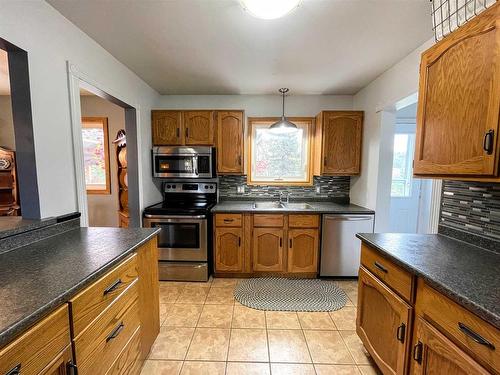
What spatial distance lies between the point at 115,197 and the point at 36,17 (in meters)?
2.55

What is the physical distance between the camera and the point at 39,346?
706 mm

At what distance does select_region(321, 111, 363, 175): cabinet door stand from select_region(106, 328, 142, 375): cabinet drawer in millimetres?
2474

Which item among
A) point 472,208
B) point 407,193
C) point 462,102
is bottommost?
point 407,193

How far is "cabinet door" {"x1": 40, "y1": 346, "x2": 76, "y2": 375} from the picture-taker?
2.44 ft

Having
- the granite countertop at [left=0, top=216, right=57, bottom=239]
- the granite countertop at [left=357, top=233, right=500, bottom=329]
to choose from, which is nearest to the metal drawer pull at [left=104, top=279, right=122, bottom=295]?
the granite countertop at [left=0, top=216, right=57, bottom=239]

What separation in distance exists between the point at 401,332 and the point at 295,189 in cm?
220

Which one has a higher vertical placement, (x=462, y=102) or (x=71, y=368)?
(x=462, y=102)

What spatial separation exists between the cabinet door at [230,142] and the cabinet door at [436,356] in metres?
2.29

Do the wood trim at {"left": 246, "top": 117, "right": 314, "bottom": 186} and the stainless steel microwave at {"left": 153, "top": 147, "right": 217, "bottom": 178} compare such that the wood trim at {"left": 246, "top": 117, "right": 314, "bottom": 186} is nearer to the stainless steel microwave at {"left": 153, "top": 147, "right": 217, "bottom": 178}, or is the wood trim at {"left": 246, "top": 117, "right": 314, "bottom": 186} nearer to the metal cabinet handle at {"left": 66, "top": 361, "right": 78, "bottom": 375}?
the stainless steel microwave at {"left": 153, "top": 147, "right": 217, "bottom": 178}

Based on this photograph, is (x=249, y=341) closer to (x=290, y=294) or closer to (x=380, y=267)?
(x=290, y=294)

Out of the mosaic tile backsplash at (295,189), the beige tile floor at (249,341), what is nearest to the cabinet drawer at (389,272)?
the beige tile floor at (249,341)

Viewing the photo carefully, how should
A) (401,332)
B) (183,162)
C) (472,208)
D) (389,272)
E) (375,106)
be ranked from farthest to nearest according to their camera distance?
(183,162) → (375,106) → (472,208) → (389,272) → (401,332)

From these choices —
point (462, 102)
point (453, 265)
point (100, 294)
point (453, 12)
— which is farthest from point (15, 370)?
point (453, 12)

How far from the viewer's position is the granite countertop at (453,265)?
2.69ft
